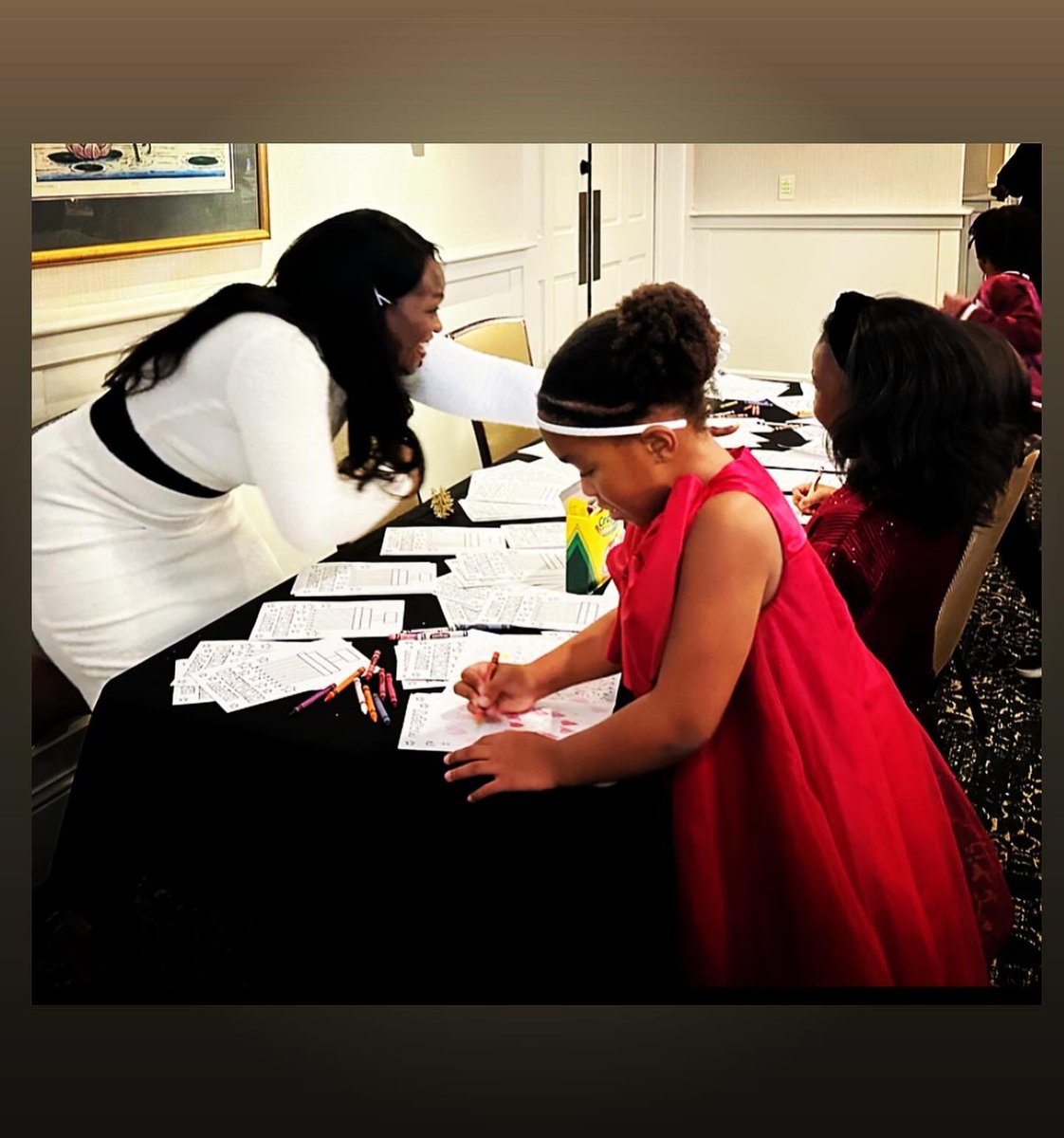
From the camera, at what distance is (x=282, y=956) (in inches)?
Answer: 50.4

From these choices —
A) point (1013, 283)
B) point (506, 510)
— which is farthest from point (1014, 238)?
point (506, 510)

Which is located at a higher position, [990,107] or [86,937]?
[990,107]

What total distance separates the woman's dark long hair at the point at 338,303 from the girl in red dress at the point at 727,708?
0.50 m

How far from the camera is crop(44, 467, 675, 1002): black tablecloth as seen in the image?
46.3 inches

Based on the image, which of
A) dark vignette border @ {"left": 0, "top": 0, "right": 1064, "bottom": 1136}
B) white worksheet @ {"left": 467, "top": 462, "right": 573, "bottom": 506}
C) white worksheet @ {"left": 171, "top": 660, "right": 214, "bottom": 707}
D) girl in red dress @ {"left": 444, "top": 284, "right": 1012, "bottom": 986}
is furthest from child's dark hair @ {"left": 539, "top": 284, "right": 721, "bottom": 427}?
white worksheet @ {"left": 467, "top": 462, "right": 573, "bottom": 506}

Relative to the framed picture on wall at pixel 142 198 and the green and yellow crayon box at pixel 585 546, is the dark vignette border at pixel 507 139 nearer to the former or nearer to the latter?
the framed picture on wall at pixel 142 198

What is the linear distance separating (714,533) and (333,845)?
0.53 metres

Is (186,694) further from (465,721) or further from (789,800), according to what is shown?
(789,800)

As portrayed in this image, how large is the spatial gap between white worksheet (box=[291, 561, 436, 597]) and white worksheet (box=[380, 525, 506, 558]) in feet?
0.20

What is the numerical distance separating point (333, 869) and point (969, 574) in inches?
42.6

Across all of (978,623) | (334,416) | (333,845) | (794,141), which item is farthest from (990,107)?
(978,623)

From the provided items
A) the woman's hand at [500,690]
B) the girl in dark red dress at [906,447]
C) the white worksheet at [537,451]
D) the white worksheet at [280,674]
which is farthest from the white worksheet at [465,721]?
the white worksheet at [537,451]

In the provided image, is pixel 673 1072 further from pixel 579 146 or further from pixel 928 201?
pixel 928 201

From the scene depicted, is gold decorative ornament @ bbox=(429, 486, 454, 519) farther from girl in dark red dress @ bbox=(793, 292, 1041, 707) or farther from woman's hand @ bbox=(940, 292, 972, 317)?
woman's hand @ bbox=(940, 292, 972, 317)
